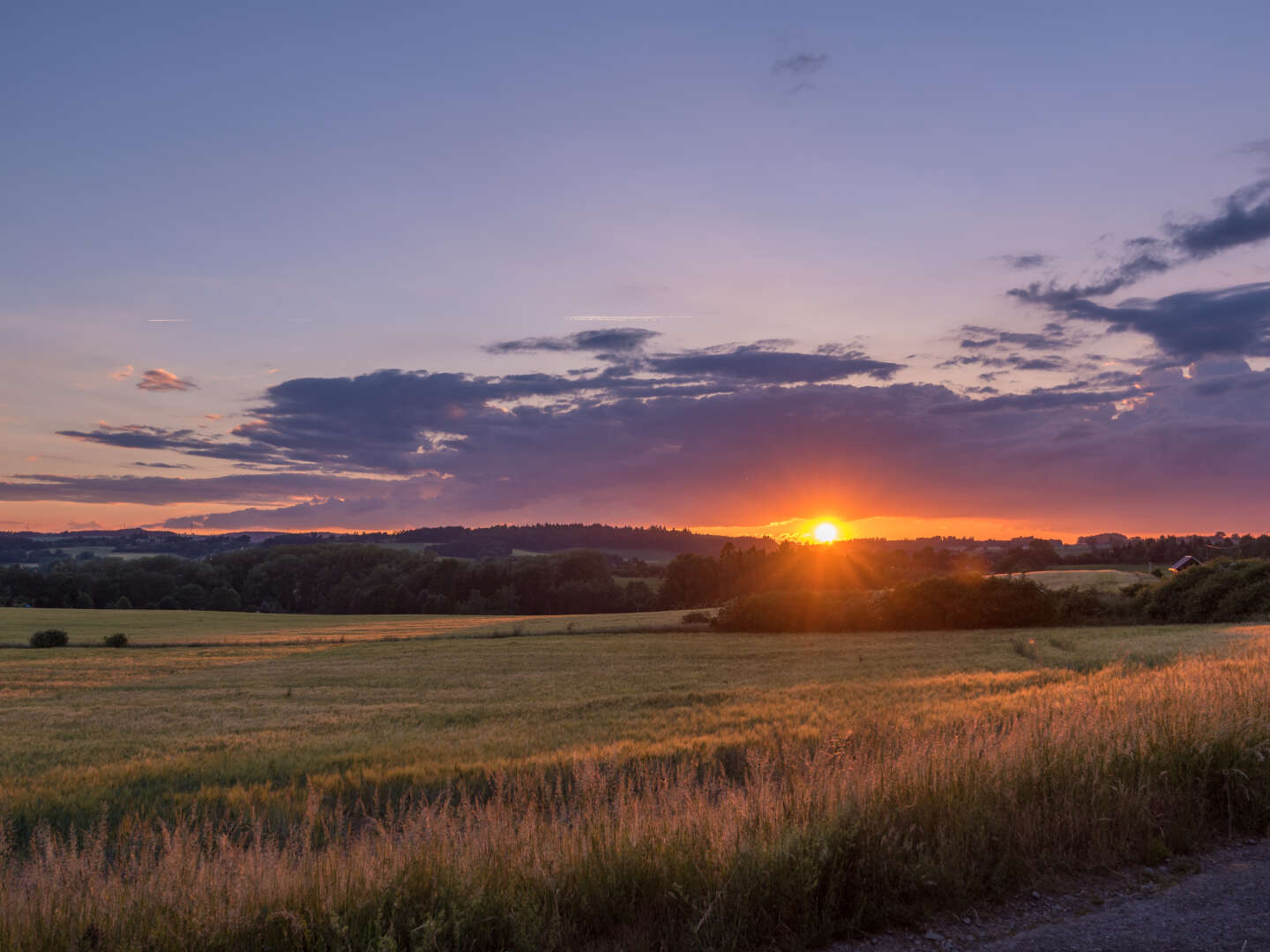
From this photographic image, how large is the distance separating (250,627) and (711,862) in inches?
3245

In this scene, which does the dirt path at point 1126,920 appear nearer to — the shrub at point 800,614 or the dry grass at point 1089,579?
the shrub at point 800,614

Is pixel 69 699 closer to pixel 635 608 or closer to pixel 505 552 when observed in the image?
pixel 635 608

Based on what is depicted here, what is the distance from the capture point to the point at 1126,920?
5297mm

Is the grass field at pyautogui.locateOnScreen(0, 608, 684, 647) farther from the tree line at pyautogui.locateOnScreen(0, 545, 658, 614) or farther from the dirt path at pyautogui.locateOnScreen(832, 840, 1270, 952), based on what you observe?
the dirt path at pyautogui.locateOnScreen(832, 840, 1270, 952)

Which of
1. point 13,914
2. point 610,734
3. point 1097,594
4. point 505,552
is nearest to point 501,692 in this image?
point 610,734

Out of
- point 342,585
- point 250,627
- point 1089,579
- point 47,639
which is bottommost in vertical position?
point 250,627

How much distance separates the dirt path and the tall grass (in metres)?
0.25

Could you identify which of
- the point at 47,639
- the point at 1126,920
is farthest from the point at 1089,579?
the point at 47,639

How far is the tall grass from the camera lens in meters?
5.15

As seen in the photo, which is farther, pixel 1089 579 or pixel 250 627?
pixel 1089 579

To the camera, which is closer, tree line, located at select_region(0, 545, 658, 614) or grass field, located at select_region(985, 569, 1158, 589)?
grass field, located at select_region(985, 569, 1158, 589)

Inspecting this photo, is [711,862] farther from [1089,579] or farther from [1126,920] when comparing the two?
[1089,579]

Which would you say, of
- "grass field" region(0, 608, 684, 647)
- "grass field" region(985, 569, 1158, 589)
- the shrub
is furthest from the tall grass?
"grass field" region(985, 569, 1158, 589)

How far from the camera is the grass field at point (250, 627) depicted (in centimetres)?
6316
